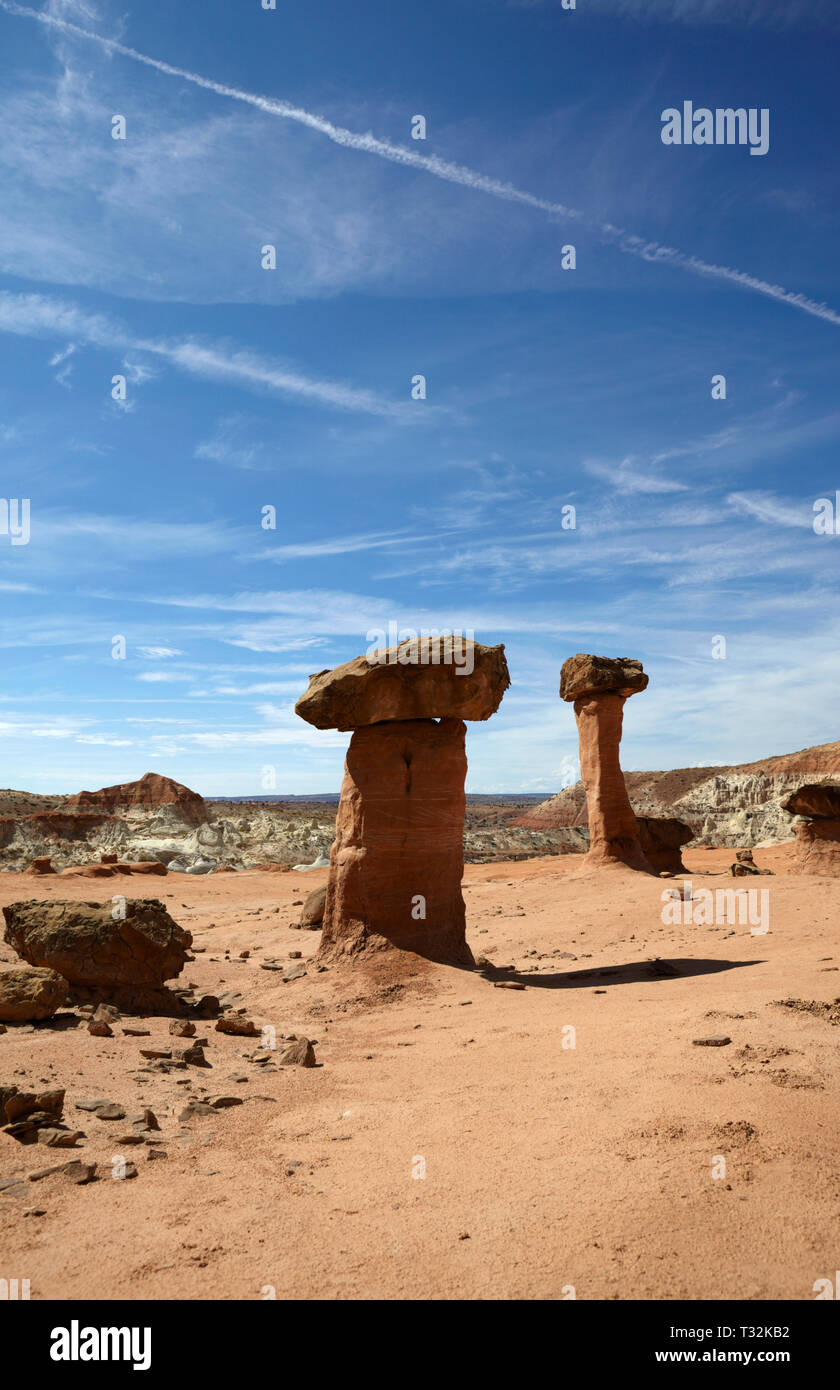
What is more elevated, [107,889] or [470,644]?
[470,644]

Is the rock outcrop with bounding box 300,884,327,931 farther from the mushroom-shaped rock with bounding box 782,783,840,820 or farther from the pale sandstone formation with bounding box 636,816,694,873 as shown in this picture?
the pale sandstone formation with bounding box 636,816,694,873

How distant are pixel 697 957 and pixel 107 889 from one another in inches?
601

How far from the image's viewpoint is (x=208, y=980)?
11109mm

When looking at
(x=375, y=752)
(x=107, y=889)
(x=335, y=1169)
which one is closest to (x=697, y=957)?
(x=375, y=752)

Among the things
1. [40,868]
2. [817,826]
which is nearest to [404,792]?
[817,826]

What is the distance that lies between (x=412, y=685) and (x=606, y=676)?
29.6 ft

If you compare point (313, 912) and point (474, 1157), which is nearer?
point (474, 1157)

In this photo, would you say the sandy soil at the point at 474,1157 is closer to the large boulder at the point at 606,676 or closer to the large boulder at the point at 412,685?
the large boulder at the point at 412,685

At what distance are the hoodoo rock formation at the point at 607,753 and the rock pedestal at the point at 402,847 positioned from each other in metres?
8.58

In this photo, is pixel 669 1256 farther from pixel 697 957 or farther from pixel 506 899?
→ pixel 506 899

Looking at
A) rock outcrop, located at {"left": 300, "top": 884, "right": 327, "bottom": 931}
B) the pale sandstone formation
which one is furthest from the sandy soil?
the pale sandstone formation

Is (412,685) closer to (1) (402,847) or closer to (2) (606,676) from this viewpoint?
(1) (402,847)

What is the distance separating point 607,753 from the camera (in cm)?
1889

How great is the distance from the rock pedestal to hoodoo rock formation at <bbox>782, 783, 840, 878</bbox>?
7.72 metres
